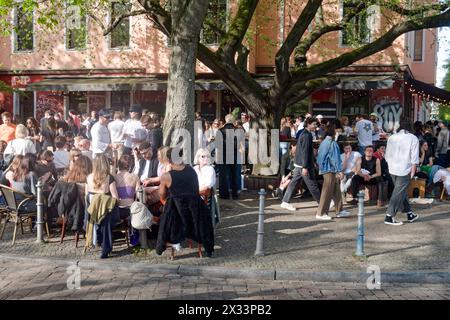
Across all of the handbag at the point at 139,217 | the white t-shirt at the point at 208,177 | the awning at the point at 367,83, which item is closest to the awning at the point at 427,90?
the awning at the point at 367,83

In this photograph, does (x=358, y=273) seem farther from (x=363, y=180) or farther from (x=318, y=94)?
(x=318, y=94)

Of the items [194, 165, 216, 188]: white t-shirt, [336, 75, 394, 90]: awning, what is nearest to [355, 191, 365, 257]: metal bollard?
[194, 165, 216, 188]: white t-shirt

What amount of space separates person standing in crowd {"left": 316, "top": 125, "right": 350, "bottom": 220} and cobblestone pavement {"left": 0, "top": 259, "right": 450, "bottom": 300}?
3.67 m

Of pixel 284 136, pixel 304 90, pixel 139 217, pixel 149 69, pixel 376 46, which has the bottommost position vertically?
pixel 139 217

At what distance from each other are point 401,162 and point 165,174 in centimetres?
451

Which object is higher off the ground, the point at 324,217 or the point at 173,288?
the point at 324,217

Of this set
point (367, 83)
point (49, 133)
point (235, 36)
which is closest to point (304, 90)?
point (235, 36)

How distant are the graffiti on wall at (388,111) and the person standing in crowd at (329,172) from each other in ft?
38.6

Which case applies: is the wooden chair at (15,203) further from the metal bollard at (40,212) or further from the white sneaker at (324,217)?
the white sneaker at (324,217)

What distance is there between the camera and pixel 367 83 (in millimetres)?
19453

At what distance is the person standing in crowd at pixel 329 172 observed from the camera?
10.6 metres

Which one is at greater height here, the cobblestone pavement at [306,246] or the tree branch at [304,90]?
the tree branch at [304,90]

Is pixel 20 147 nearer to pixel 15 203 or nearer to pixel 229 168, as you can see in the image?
pixel 15 203
